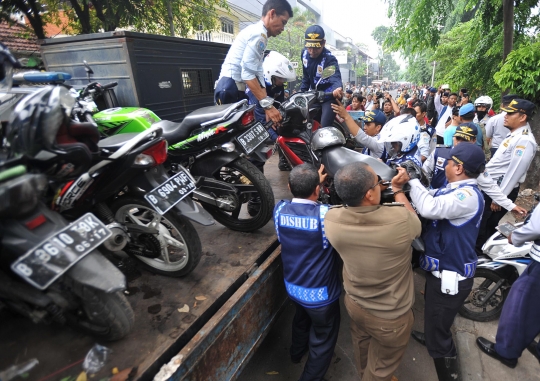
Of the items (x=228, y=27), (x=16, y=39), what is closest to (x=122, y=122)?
(x=16, y=39)

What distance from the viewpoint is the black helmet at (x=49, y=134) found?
127 centimetres

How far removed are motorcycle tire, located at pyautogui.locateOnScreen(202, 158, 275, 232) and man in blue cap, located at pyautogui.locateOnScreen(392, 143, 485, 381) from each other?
994mm

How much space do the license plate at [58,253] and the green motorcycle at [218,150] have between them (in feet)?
3.92

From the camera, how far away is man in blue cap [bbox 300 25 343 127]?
3.86 metres

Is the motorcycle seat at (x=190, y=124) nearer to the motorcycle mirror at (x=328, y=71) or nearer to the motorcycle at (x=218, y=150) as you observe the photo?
the motorcycle at (x=218, y=150)

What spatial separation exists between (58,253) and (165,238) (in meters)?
0.82

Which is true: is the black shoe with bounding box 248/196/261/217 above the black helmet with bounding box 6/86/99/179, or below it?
below

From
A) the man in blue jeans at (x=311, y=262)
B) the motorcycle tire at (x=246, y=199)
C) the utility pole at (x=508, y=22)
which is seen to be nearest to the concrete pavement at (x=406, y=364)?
the man in blue jeans at (x=311, y=262)

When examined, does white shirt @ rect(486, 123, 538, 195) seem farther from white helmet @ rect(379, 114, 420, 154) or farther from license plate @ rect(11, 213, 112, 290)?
license plate @ rect(11, 213, 112, 290)

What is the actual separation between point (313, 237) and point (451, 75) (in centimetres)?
907

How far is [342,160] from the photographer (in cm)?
264

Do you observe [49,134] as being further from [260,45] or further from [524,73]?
[524,73]

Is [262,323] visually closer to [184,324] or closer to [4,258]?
[184,324]

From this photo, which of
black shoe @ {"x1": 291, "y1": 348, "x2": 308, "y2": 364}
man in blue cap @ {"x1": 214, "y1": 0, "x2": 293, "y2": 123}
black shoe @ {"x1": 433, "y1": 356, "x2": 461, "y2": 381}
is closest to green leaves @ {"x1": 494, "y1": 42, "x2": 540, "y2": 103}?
man in blue cap @ {"x1": 214, "y1": 0, "x2": 293, "y2": 123}
